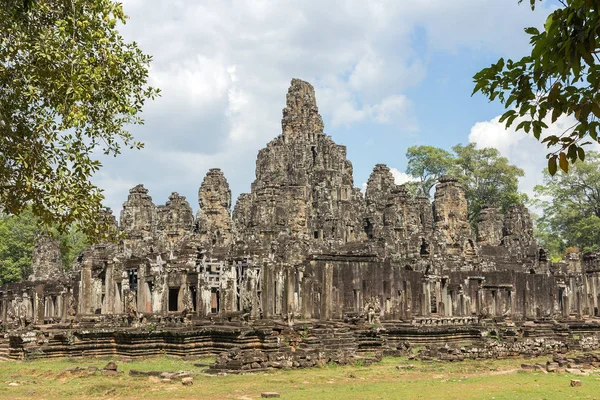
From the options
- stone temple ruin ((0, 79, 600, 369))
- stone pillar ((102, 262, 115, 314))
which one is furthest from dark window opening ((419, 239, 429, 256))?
stone pillar ((102, 262, 115, 314))

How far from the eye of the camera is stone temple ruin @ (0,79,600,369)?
2175cm

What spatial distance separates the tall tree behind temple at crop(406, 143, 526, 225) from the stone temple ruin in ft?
26.8

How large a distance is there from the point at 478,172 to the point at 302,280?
1672 inches

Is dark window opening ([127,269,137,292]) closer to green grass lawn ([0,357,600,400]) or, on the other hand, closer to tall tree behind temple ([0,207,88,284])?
green grass lawn ([0,357,600,400])

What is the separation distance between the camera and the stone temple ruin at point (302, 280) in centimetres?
2175

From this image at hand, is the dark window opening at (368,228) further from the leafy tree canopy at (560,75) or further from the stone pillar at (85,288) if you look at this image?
the leafy tree canopy at (560,75)

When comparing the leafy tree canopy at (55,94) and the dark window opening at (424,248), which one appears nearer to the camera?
the leafy tree canopy at (55,94)

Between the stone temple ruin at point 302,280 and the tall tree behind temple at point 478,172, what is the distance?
8155mm

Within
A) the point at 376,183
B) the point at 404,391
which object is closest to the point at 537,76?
the point at 404,391

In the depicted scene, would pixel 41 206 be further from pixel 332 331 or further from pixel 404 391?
pixel 332 331

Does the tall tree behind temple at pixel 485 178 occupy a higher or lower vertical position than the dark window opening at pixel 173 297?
higher

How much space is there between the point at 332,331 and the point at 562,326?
12.9 meters

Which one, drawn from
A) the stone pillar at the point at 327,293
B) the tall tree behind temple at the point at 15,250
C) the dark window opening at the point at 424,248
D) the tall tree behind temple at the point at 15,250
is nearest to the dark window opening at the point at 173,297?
the stone pillar at the point at 327,293

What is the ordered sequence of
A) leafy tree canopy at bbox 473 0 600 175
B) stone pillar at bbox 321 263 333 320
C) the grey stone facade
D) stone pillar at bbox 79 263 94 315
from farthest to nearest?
1. stone pillar at bbox 79 263 94 315
2. stone pillar at bbox 321 263 333 320
3. the grey stone facade
4. leafy tree canopy at bbox 473 0 600 175
